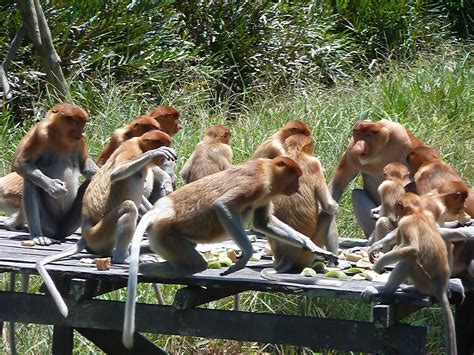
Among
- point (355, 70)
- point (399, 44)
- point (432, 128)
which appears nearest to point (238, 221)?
point (432, 128)

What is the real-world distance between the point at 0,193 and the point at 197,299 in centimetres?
241

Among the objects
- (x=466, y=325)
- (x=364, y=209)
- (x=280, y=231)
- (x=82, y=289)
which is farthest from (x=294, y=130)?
(x=82, y=289)

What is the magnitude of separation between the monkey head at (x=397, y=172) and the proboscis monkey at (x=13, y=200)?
2.46 metres

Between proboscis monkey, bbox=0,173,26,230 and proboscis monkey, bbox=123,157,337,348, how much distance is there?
6.61ft

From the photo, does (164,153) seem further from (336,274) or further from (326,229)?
(336,274)

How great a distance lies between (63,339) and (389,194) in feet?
7.12

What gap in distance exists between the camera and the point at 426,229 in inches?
210

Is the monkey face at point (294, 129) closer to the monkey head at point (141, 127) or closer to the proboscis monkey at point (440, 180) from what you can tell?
the proboscis monkey at point (440, 180)

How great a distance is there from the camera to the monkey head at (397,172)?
22.2 ft

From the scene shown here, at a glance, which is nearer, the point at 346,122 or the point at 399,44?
the point at 346,122

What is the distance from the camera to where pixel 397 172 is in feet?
22.4

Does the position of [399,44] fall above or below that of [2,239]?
below

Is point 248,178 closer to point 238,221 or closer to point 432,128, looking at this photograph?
point 238,221

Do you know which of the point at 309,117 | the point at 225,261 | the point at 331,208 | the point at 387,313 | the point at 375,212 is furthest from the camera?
the point at 309,117
